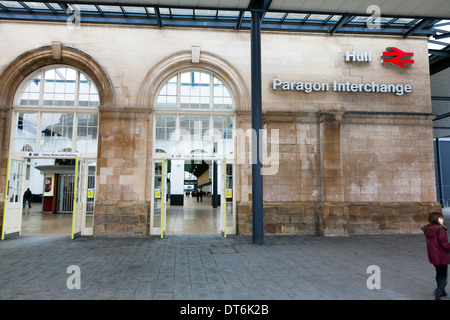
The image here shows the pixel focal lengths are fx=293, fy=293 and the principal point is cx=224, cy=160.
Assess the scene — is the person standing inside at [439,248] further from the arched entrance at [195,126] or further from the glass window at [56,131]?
the glass window at [56,131]

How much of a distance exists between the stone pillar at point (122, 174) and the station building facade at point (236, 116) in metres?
0.03

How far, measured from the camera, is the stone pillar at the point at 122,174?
946 centimetres

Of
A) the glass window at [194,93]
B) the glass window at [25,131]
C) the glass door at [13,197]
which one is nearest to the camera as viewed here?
the glass door at [13,197]

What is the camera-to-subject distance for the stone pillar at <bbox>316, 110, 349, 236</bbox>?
9812 millimetres

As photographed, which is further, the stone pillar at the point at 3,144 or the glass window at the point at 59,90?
the glass window at the point at 59,90

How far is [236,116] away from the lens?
410 inches

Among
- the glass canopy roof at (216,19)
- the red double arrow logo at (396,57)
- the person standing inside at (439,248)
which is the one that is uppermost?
the glass canopy roof at (216,19)

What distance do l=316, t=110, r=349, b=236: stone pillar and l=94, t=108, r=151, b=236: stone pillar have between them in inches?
234

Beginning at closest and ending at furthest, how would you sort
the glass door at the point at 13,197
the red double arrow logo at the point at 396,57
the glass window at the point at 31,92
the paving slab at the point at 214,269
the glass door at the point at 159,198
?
the paving slab at the point at 214,269 → the glass door at the point at 13,197 → the glass door at the point at 159,198 → the glass window at the point at 31,92 → the red double arrow logo at the point at 396,57

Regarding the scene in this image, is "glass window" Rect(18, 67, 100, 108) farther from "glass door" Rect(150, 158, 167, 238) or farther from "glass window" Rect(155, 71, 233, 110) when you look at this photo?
"glass door" Rect(150, 158, 167, 238)

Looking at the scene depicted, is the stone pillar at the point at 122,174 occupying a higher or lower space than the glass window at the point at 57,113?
lower

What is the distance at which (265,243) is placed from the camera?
28.1 feet

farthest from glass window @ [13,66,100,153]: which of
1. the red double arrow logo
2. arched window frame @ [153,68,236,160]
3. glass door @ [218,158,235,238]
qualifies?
the red double arrow logo

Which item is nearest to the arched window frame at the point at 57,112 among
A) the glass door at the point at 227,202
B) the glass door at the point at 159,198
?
the glass door at the point at 159,198
